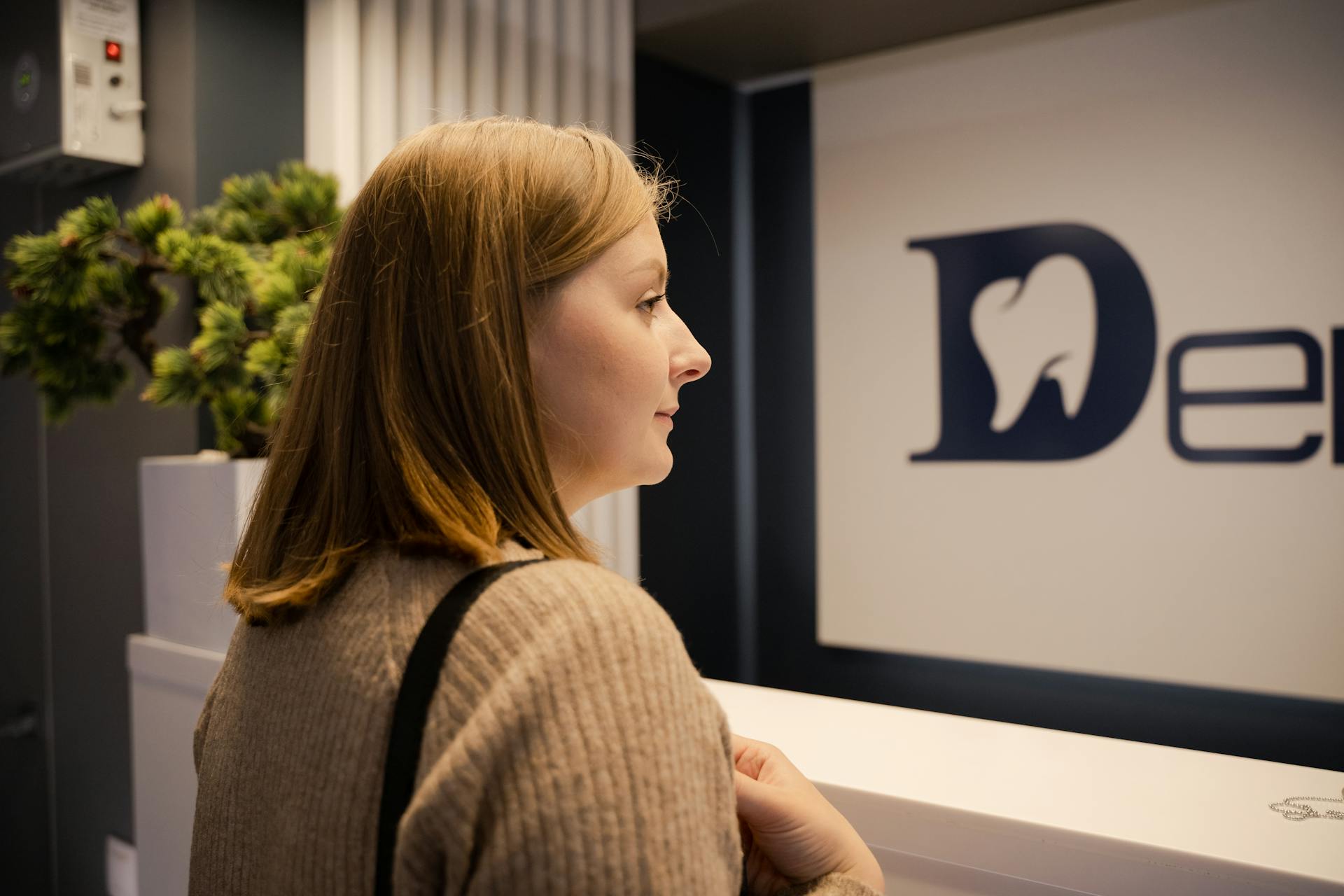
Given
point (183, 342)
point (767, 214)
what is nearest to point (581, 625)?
point (183, 342)

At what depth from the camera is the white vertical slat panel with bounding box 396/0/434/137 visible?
9.02 feet

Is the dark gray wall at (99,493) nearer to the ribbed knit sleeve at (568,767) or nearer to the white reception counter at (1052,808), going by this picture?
the white reception counter at (1052,808)

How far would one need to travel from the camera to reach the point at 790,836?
0.77 metres

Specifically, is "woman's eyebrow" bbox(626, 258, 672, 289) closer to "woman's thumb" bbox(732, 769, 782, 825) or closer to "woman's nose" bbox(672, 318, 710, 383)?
"woman's nose" bbox(672, 318, 710, 383)

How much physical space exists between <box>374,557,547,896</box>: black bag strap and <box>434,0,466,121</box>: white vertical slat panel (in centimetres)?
248

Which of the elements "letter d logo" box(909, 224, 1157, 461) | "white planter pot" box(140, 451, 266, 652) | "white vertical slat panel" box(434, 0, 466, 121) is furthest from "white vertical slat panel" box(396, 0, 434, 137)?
"letter d logo" box(909, 224, 1157, 461)

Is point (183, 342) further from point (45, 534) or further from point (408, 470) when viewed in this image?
point (408, 470)

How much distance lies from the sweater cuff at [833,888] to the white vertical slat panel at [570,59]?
2.77 m

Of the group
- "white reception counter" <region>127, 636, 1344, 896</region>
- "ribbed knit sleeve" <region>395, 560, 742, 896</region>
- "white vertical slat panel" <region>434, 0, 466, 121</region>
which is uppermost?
"white vertical slat panel" <region>434, 0, 466, 121</region>

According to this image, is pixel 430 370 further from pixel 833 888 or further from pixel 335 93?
pixel 335 93

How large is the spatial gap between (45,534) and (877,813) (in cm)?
260

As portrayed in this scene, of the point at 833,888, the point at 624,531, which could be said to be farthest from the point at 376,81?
the point at 833,888

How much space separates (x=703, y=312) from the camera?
12.8 ft

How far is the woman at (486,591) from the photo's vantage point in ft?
1.82
